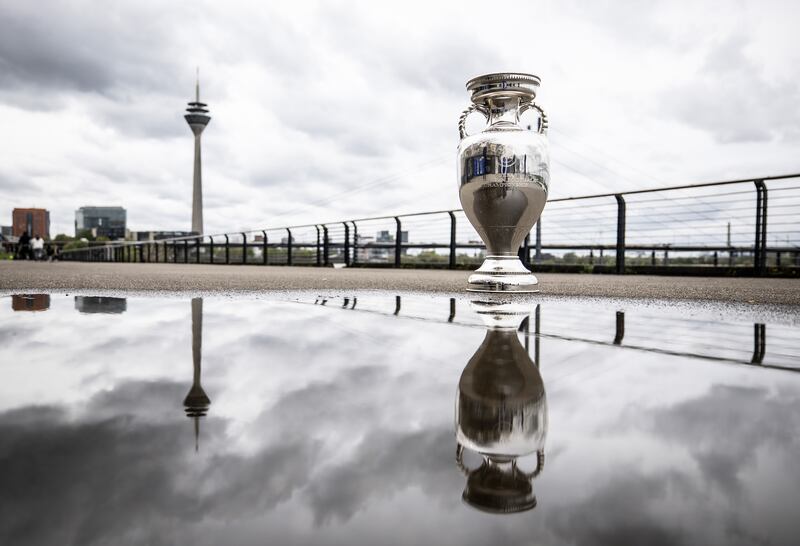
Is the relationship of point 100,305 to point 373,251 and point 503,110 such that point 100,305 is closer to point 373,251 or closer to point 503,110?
point 503,110

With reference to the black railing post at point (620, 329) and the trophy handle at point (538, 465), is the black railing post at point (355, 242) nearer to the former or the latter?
the black railing post at point (620, 329)

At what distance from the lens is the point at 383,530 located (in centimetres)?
42

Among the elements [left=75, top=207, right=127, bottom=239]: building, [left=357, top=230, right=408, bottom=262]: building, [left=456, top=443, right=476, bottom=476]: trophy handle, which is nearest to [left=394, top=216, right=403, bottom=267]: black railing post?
[left=357, top=230, right=408, bottom=262]: building

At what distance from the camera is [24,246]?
72.1 feet

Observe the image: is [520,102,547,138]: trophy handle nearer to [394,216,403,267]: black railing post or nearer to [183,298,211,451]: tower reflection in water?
[183,298,211,451]: tower reflection in water

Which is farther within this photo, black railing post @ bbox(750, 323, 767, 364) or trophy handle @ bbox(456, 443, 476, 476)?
black railing post @ bbox(750, 323, 767, 364)

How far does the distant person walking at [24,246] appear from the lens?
21.3 m

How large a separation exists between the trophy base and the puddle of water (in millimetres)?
1929

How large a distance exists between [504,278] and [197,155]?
253ft

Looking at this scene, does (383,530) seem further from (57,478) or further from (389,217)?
(389,217)

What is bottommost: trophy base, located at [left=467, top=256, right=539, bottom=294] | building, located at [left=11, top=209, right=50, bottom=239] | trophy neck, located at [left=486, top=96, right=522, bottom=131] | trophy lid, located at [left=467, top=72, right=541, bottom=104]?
trophy base, located at [left=467, top=256, right=539, bottom=294]

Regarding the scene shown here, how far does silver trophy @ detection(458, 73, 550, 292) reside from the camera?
299cm

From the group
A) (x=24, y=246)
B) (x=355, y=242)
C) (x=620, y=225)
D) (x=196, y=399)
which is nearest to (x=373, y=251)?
(x=355, y=242)

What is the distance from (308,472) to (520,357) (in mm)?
732
